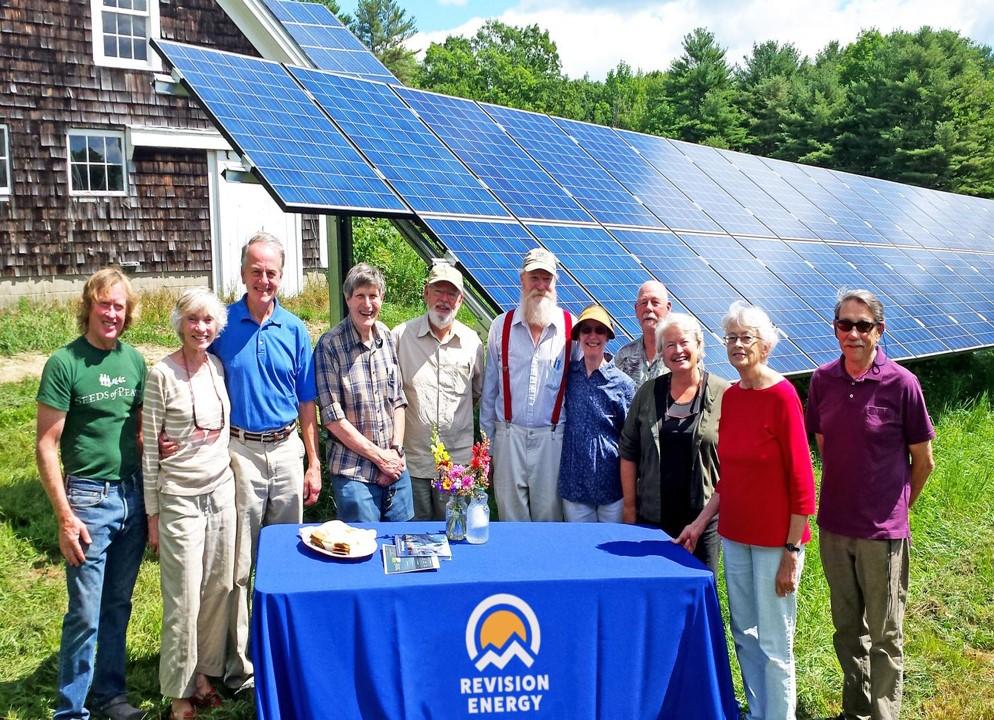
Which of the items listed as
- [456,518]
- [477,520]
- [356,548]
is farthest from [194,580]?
[477,520]

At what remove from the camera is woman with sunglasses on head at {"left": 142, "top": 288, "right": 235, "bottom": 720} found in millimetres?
4250

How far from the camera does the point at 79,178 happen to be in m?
15.4

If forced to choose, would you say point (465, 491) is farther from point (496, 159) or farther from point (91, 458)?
point (496, 159)

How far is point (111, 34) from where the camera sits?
15523 mm

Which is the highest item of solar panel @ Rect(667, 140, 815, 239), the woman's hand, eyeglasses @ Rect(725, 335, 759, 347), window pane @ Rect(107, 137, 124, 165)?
window pane @ Rect(107, 137, 124, 165)

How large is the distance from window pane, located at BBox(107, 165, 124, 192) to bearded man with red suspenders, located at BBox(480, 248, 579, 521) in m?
13.0

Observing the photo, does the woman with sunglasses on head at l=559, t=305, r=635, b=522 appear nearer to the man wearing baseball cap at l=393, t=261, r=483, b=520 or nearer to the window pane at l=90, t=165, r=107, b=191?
the man wearing baseball cap at l=393, t=261, r=483, b=520

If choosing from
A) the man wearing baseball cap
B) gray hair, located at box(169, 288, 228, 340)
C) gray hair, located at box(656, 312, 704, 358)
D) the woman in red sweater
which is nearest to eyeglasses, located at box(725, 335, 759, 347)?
the woman in red sweater

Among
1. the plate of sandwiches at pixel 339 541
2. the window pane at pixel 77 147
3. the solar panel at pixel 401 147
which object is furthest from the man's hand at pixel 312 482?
the window pane at pixel 77 147

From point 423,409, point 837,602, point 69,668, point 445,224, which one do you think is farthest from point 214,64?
point 837,602

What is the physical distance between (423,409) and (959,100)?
43486mm

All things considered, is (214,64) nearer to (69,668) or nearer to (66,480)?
(66,480)

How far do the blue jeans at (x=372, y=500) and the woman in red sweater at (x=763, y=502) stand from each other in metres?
1.80

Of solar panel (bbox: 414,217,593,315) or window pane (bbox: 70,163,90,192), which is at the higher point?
window pane (bbox: 70,163,90,192)
